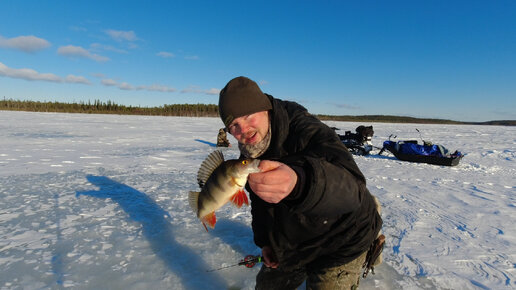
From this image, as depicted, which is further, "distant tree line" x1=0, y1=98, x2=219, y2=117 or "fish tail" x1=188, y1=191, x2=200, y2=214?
"distant tree line" x1=0, y1=98, x2=219, y2=117

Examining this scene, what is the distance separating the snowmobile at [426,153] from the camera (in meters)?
7.68

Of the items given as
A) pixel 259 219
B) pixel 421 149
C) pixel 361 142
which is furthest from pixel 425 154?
pixel 259 219

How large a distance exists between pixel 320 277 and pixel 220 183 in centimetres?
118

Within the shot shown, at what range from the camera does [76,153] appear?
27.0ft

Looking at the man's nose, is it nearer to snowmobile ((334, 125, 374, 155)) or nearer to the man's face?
the man's face

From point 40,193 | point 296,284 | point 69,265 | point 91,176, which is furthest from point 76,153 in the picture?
point 296,284

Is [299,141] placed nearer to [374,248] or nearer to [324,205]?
[324,205]

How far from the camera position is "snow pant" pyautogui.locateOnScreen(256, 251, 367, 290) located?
2043 millimetres

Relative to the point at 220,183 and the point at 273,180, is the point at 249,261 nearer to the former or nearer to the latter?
the point at 220,183

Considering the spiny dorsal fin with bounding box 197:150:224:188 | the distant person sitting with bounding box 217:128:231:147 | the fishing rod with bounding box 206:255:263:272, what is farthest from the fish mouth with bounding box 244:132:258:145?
the distant person sitting with bounding box 217:128:231:147

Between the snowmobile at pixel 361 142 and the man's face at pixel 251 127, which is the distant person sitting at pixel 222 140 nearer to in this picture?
the snowmobile at pixel 361 142

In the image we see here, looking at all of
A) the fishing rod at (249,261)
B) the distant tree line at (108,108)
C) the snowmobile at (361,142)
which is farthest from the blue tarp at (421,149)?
the distant tree line at (108,108)

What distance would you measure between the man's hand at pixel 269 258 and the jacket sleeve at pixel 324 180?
3.29 feet

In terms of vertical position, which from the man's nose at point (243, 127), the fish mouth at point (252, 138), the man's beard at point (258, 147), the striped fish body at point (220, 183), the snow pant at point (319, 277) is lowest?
the snow pant at point (319, 277)
